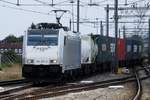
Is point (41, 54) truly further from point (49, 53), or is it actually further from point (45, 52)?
point (49, 53)

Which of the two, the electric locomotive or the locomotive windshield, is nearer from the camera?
the electric locomotive

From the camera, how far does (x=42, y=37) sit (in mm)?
28984

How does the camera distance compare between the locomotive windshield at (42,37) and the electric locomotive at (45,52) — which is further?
the locomotive windshield at (42,37)

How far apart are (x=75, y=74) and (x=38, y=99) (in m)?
15.1

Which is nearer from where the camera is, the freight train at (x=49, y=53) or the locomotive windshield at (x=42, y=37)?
the freight train at (x=49, y=53)

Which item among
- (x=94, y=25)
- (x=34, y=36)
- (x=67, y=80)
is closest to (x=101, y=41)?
(x=67, y=80)

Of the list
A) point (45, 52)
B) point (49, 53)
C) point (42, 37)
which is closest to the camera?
point (49, 53)

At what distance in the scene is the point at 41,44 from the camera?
95.2ft

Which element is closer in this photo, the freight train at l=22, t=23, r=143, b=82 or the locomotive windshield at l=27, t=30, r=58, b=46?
the freight train at l=22, t=23, r=143, b=82

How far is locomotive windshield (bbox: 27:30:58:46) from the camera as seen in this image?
94.8ft

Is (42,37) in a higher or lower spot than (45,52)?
higher

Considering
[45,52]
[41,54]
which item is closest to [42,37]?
[45,52]

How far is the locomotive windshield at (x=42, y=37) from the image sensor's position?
2891 cm

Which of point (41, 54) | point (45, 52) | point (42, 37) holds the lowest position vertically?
point (41, 54)
